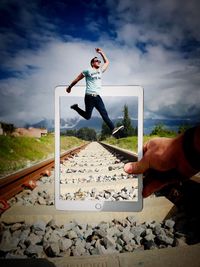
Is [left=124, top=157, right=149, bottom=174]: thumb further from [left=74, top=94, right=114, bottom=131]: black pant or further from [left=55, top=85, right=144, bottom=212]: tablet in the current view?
[left=74, top=94, right=114, bottom=131]: black pant

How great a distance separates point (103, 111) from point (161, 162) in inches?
14.3

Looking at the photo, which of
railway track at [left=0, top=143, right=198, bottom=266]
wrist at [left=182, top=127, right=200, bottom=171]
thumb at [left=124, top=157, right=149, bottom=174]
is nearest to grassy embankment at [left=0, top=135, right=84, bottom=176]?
railway track at [left=0, top=143, right=198, bottom=266]

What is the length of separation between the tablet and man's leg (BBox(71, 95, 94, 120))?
1 cm

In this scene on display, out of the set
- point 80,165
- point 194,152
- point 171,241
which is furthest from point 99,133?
→ point 171,241

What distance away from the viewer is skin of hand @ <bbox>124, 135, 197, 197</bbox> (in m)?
1.20

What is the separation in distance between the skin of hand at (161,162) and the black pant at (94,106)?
8.5 inches

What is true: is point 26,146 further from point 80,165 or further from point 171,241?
point 171,241

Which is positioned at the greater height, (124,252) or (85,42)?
(85,42)

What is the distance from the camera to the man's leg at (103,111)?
1408mm

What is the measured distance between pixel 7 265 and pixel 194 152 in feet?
3.23

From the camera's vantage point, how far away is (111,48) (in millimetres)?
1731

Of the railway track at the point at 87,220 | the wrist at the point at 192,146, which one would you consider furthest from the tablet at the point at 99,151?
the wrist at the point at 192,146

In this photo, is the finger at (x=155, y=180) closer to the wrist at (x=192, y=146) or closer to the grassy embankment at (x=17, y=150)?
the wrist at (x=192, y=146)

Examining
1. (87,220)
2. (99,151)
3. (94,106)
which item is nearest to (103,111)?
(94,106)
